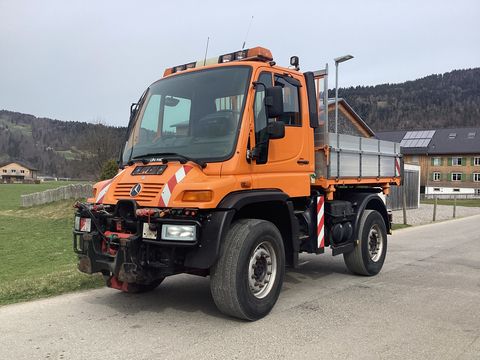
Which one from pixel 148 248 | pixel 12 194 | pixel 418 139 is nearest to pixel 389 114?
pixel 418 139

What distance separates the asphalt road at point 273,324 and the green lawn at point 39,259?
0.58 m

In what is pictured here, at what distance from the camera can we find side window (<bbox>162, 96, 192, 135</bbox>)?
17.9ft

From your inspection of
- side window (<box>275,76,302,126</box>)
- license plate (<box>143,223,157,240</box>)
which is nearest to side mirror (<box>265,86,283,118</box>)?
side window (<box>275,76,302,126</box>)

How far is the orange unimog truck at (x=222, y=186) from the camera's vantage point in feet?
15.4

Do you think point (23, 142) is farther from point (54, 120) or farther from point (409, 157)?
point (409, 157)

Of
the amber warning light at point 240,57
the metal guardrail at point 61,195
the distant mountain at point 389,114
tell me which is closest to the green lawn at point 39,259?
the metal guardrail at point 61,195

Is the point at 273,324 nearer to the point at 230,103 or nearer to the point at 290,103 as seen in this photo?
the point at 230,103

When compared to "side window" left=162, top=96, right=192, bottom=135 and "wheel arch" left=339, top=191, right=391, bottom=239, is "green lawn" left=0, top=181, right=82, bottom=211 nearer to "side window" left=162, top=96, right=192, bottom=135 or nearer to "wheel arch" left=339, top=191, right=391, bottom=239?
"wheel arch" left=339, top=191, right=391, bottom=239

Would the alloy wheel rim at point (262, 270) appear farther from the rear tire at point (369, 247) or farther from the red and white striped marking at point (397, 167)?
the red and white striped marking at point (397, 167)

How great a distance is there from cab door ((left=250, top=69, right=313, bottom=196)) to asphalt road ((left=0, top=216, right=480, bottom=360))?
1.51 meters

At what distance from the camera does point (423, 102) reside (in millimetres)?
137250

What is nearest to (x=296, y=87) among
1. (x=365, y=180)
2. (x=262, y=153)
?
(x=262, y=153)

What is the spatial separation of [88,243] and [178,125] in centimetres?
166

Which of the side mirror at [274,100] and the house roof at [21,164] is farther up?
the house roof at [21,164]
